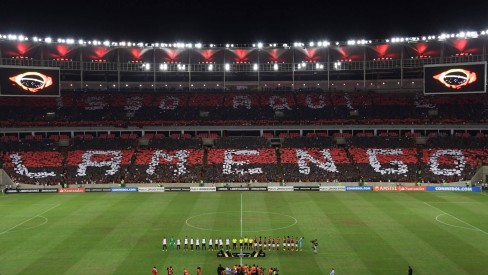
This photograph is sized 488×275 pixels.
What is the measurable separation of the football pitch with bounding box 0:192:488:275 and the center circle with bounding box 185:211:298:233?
91 mm

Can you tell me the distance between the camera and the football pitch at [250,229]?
32469mm

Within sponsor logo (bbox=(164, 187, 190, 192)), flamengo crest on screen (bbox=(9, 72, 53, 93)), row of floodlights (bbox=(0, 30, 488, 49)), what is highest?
row of floodlights (bbox=(0, 30, 488, 49))

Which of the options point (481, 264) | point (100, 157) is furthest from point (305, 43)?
point (481, 264)

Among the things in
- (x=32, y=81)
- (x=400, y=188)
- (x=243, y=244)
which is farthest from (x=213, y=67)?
(x=243, y=244)

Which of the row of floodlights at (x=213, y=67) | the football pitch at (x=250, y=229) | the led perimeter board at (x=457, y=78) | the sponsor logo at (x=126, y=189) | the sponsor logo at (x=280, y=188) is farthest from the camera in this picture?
the row of floodlights at (x=213, y=67)

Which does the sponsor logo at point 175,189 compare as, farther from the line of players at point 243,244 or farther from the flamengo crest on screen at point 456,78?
the flamengo crest on screen at point 456,78

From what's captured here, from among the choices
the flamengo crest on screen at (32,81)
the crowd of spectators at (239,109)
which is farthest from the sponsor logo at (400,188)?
Result: the flamengo crest on screen at (32,81)

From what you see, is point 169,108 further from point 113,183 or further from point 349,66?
point 349,66

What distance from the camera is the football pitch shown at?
107ft

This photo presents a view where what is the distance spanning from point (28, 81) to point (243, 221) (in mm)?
41616

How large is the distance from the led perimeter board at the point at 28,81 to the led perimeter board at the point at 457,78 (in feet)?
176

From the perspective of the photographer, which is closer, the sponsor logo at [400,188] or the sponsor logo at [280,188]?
the sponsor logo at [400,188]

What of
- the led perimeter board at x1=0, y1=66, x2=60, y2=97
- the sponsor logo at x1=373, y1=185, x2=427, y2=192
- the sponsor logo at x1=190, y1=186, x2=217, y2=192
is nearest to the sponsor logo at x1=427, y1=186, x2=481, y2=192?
the sponsor logo at x1=373, y1=185, x2=427, y2=192

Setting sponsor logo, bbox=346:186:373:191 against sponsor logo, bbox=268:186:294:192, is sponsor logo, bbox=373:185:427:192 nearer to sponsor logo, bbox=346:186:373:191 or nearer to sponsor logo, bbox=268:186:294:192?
sponsor logo, bbox=346:186:373:191
